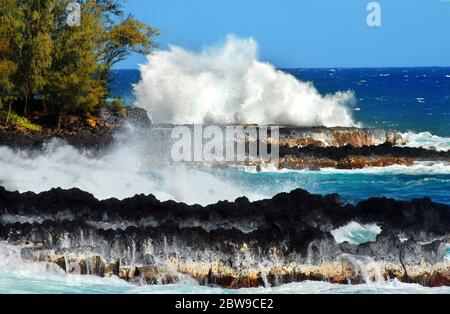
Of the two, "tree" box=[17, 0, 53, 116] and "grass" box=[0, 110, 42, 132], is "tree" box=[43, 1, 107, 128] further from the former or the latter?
"grass" box=[0, 110, 42, 132]

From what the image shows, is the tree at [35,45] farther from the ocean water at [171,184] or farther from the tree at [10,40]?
the ocean water at [171,184]

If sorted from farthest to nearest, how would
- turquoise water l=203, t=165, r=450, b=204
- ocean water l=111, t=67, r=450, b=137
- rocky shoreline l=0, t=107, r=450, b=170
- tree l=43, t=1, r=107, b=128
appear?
ocean water l=111, t=67, r=450, b=137 < tree l=43, t=1, r=107, b=128 < rocky shoreline l=0, t=107, r=450, b=170 < turquoise water l=203, t=165, r=450, b=204

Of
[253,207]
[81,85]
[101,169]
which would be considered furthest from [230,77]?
[253,207]

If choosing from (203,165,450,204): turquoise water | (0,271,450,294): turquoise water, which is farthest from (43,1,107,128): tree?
(0,271,450,294): turquoise water

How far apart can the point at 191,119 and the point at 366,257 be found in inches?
1425

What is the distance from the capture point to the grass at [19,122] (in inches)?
1401

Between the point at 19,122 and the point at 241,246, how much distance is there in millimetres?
22147

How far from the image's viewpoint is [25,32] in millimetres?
35656

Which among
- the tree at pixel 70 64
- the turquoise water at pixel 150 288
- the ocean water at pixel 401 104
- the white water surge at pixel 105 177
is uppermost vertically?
the ocean water at pixel 401 104

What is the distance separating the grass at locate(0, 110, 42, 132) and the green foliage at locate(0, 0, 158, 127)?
0.48 m

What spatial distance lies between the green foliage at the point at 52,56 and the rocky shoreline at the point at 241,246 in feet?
60.4

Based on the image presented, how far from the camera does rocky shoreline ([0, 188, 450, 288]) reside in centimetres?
1516

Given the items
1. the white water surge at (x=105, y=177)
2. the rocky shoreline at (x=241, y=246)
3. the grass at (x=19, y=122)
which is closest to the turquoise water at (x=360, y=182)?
the white water surge at (x=105, y=177)

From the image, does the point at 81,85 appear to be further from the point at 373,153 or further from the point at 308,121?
the point at 308,121
